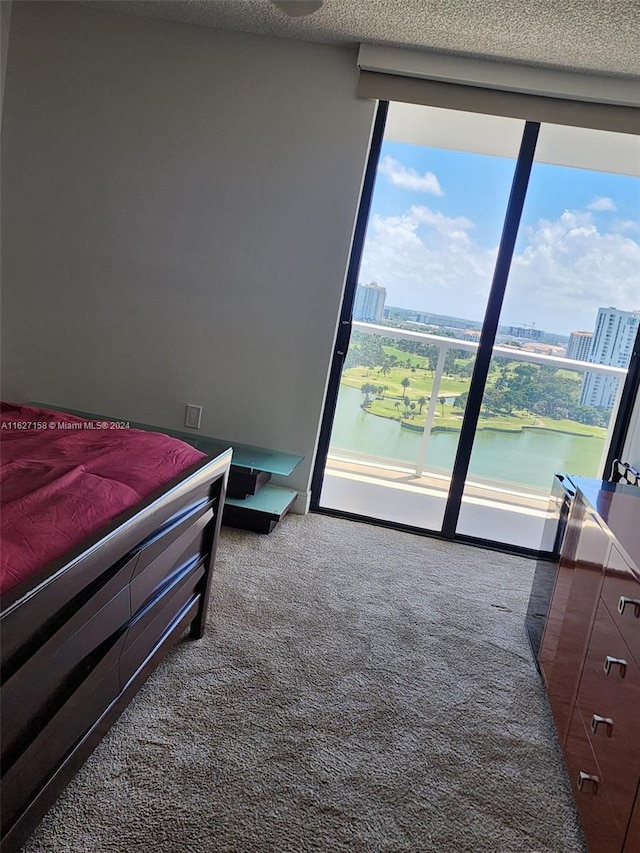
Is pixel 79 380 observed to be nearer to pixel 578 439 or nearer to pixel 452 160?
pixel 452 160

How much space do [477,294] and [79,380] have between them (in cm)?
222

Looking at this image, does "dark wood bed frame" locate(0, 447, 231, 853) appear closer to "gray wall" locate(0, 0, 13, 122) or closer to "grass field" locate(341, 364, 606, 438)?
"grass field" locate(341, 364, 606, 438)

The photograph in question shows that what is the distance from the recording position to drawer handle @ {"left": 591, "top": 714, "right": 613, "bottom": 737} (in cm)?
146

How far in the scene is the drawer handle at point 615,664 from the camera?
142 centimetres

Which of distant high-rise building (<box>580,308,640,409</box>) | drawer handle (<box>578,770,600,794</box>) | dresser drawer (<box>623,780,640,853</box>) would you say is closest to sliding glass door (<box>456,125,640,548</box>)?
distant high-rise building (<box>580,308,640,409</box>)

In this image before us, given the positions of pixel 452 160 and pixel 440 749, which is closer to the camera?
pixel 440 749

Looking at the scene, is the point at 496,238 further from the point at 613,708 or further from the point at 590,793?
the point at 590,793

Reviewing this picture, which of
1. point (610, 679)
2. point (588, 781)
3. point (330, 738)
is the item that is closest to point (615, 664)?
point (610, 679)

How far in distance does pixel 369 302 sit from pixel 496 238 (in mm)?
726

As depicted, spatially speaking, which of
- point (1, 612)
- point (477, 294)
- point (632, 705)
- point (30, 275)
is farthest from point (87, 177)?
point (632, 705)

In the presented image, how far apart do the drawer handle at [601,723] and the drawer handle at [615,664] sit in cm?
11

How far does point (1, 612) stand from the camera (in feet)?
3.15

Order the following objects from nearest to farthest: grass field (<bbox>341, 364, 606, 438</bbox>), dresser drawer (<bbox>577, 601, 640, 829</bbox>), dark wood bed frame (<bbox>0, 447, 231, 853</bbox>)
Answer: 1. dark wood bed frame (<bbox>0, 447, 231, 853</bbox>)
2. dresser drawer (<bbox>577, 601, 640, 829</bbox>)
3. grass field (<bbox>341, 364, 606, 438</bbox>)

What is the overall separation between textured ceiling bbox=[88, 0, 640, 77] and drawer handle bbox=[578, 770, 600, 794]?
2468mm
